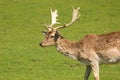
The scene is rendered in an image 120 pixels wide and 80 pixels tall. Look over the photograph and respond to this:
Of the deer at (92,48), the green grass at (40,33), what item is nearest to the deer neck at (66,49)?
the deer at (92,48)

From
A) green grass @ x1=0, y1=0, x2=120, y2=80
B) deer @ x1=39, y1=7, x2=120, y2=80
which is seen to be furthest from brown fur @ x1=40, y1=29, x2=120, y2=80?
green grass @ x1=0, y1=0, x2=120, y2=80

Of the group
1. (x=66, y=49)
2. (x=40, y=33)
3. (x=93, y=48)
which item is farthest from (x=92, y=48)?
(x=40, y=33)

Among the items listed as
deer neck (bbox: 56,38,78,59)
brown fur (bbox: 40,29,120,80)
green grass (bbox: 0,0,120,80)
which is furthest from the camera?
green grass (bbox: 0,0,120,80)

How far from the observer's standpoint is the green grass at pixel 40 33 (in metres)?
16.0

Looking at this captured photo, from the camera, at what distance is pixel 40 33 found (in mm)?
24047

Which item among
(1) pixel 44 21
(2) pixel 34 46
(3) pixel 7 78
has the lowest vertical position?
(3) pixel 7 78

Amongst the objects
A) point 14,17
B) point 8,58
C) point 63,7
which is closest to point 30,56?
point 8,58

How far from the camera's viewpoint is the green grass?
16047mm

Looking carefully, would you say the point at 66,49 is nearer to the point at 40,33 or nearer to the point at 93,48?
the point at 93,48

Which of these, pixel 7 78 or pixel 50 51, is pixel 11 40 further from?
pixel 7 78

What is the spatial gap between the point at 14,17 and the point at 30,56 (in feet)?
30.8

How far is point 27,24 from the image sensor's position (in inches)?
1040

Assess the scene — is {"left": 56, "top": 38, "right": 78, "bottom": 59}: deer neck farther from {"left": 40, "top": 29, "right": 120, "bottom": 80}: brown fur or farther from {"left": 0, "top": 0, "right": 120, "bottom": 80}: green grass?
{"left": 0, "top": 0, "right": 120, "bottom": 80}: green grass

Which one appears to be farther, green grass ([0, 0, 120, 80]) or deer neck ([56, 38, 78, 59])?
green grass ([0, 0, 120, 80])
